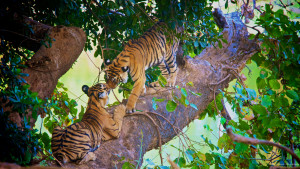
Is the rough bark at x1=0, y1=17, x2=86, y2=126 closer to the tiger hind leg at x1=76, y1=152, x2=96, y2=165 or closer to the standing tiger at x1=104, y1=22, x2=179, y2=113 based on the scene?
the standing tiger at x1=104, y1=22, x2=179, y2=113

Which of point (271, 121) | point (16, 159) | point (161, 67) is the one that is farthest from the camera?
point (161, 67)

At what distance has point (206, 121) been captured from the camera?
28.2 feet

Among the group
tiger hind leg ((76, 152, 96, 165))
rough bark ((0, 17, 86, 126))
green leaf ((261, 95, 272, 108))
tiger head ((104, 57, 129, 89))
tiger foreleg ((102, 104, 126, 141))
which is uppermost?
rough bark ((0, 17, 86, 126))

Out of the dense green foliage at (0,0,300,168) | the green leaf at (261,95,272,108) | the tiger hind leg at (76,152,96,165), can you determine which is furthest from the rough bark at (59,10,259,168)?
the green leaf at (261,95,272,108)

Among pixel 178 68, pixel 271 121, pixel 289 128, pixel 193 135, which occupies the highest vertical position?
pixel 178 68

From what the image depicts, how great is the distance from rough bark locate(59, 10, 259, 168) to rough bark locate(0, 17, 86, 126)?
91 cm

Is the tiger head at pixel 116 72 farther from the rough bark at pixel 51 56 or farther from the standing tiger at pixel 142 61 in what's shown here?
the rough bark at pixel 51 56

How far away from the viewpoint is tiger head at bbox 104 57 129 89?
3.20 metres

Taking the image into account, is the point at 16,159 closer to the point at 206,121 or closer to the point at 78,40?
the point at 78,40

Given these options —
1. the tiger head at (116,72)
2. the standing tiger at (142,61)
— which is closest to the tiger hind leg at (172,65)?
the standing tiger at (142,61)

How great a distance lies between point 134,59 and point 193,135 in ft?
18.1

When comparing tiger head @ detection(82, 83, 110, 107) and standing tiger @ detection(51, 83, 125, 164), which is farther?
tiger head @ detection(82, 83, 110, 107)

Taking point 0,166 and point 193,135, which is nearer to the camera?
Result: point 0,166

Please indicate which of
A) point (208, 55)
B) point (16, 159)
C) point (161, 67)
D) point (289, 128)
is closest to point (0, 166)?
point (16, 159)
